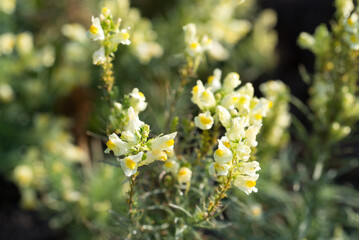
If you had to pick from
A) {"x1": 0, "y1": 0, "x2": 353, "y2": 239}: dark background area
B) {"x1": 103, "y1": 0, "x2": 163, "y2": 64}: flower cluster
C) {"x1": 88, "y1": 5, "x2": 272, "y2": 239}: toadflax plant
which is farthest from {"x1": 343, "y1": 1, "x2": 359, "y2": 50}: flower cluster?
{"x1": 0, "y1": 0, "x2": 353, "y2": 239}: dark background area

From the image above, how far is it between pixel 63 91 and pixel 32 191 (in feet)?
2.17

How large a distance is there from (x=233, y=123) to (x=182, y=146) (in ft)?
0.89

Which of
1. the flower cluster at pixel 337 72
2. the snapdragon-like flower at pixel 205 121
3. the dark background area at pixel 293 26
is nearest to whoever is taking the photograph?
the snapdragon-like flower at pixel 205 121

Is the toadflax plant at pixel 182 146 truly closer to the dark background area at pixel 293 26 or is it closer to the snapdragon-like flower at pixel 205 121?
the snapdragon-like flower at pixel 205 121

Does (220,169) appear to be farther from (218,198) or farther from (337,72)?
(337,72)

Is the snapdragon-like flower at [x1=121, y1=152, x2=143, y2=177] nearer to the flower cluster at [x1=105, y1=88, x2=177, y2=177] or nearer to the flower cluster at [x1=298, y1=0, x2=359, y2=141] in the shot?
the flower cluster at [x1=105, y1=88, x2=177, y2=177]

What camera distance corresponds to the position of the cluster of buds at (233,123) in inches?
38.9

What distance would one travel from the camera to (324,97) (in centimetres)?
163

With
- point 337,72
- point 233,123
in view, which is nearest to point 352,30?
point 337,72

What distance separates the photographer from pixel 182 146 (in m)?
1.25

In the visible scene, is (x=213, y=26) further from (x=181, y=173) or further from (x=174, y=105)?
(x=181, y=173)

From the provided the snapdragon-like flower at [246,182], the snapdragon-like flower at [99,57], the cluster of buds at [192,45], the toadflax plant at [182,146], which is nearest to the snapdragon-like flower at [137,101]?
the toadflax plant at [182,146]

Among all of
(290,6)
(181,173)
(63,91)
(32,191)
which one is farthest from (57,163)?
(290,6)

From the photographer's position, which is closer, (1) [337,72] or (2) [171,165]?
(2) [171,165]
